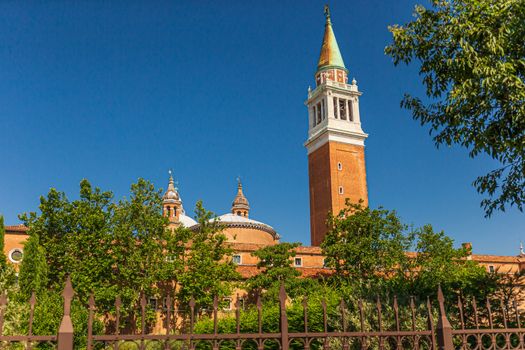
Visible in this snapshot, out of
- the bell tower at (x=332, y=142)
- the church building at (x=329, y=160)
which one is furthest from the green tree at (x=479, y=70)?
the bell tower at (x=332, y=142)

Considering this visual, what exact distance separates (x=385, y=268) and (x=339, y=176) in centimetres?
1517

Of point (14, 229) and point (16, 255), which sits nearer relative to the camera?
point (16, 255)

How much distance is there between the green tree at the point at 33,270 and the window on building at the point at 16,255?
20.8ft

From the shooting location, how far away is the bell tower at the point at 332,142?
40.7 m

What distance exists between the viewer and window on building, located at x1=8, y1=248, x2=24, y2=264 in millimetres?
27828

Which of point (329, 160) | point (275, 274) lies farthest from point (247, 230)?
point (275, 274)

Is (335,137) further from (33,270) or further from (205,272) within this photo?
(33,270)

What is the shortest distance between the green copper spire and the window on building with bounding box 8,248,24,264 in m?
29.5

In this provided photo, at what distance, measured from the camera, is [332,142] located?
4172cm

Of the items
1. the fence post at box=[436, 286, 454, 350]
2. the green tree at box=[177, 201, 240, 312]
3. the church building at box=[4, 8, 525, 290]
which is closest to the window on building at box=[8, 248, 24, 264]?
the green tree at box=[177, 201, 240, 312]

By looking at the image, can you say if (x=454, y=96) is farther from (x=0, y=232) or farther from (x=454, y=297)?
(x=0, y=232)

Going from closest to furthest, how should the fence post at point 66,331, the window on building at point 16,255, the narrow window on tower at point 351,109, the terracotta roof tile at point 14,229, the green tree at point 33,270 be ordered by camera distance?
the fence post at point 66,331
the green tree at point 33,270
the window on building at point 16,255
the terracotta roof tile at point 14,229
the narrow window on tower at point 351,109

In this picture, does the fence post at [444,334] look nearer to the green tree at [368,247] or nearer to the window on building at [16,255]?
the green tree at [368,247]

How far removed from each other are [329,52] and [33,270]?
32.9 m
